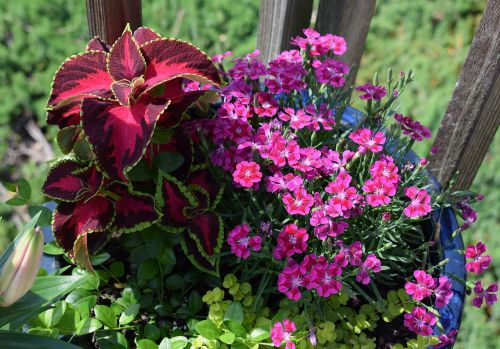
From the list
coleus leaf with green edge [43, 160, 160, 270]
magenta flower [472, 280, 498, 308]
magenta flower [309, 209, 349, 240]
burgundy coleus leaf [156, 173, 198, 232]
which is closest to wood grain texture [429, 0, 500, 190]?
magenta flower [472, 280, 498, 308]

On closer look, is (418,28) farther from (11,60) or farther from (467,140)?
(11,60)

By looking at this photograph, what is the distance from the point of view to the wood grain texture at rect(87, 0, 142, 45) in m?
1.48

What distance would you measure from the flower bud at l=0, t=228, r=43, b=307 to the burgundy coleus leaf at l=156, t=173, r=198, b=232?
43cm

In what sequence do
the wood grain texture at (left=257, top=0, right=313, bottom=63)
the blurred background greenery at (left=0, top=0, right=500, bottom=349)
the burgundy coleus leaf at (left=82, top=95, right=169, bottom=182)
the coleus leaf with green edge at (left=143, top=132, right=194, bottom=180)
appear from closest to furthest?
the burgundy coleus leaf at (left=82, top=95, right=169, bottom=182)
the coleus leaf with green edge at (left=143, top=132, right=194, bottom=180)
the wood grain texture at (left=257, top=0, right=313, bottom=63)
the blurred background greenery at (left=0, top=0, right=500, bottom=349)

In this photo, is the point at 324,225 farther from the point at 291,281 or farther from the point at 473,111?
the point at 473,111

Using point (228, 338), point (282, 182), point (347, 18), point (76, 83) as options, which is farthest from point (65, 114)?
point (347, 18)

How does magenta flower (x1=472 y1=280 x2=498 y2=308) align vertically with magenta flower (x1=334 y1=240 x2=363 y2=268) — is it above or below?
below

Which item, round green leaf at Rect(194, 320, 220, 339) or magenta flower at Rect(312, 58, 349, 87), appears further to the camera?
magenta flower at Rect(312, 58, 349, 87)

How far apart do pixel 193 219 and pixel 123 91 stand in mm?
343

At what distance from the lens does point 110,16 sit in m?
1.50

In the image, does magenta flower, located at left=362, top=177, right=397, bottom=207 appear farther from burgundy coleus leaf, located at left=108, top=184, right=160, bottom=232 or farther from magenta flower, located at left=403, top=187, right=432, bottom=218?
burgundy coleus leaf, located at left=108, top=184, right=160, bottom=232

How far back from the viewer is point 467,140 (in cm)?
161

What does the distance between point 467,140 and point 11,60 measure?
2.03 meters

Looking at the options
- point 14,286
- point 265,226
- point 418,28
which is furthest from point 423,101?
point 14,286
